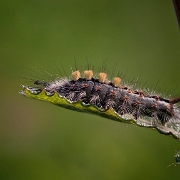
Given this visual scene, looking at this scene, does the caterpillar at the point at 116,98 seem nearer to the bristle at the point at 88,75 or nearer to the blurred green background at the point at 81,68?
the bristle at the point at 88,75

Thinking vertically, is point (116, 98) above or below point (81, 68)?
below

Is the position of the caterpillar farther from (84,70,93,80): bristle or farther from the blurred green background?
the blurred green background

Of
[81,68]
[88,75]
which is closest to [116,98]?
[88,75]

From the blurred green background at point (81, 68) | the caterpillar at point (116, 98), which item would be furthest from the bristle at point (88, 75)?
the blurred green background at point (81, 68)

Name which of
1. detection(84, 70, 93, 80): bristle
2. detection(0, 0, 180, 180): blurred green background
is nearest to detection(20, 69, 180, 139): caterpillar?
detection(84, 70, 93, 80): bristle

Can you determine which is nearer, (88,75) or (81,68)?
(88,75)

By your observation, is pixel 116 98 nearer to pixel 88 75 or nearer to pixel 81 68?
pixel 88 75

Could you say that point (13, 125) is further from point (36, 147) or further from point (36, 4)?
point (36, 4)

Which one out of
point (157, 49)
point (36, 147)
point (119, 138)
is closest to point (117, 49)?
point (157, 49)

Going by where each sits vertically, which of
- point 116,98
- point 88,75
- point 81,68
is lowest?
point 116,98
